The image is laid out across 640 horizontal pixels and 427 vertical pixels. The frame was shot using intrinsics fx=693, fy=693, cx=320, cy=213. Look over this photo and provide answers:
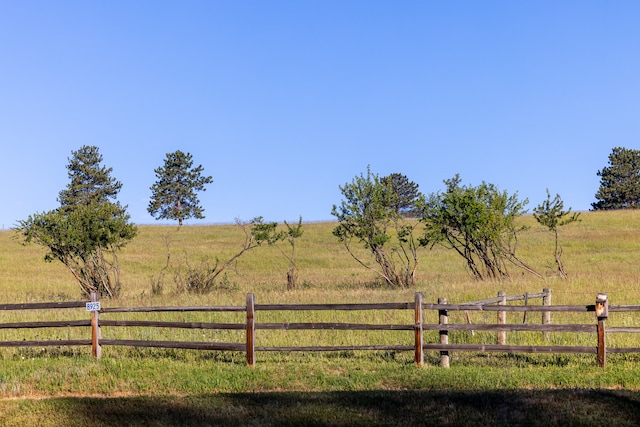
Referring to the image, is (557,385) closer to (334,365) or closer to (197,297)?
(334,365)

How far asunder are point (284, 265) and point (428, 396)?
38.7 m

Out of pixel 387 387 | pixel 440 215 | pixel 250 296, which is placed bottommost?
pixel 387 387

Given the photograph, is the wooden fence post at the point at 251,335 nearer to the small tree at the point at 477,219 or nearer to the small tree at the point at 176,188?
the small tree at the point at 477,219

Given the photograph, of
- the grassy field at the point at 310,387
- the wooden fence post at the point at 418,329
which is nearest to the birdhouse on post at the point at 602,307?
the grassy field at the point at 310,387

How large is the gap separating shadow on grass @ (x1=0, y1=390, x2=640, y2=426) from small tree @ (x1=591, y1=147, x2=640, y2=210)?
316 ft

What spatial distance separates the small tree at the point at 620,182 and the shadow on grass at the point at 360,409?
316ft

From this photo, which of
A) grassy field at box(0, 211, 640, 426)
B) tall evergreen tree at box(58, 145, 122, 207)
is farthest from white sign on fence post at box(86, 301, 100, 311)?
tall evergreen tree at box(58, 145, 122, 207)

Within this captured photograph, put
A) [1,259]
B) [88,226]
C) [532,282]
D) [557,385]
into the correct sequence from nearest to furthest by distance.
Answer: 1. [557,385]
2. [532,282]
3. [88,226]
4. [1,259]

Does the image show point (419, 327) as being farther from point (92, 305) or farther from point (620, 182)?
point (620, 182)

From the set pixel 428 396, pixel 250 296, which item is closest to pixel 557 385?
pixel 428 396

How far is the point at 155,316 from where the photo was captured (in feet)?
63.9

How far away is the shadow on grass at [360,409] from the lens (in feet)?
28.1

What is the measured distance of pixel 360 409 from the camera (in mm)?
9055

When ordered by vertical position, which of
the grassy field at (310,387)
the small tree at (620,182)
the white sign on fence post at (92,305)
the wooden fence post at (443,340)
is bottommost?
→ the grassy field at (310,387)
